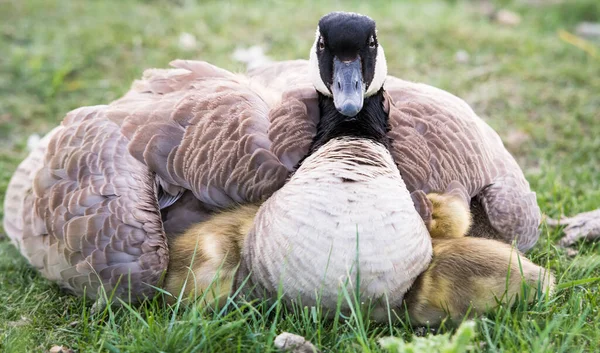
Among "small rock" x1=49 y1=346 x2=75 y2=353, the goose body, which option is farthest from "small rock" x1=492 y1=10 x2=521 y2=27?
"small rock" x1=49 y1=346 x2=75 y2=353

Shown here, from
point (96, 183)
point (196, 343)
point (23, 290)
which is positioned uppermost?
point (96, 183)

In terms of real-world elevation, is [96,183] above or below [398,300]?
above

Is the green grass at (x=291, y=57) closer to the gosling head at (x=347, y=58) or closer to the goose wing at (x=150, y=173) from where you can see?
the goose wing at (x=150, y=173)

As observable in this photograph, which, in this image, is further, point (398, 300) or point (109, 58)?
point (109, 58)

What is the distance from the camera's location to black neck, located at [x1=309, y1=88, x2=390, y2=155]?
387 centimetres

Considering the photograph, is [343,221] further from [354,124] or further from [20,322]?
[20,322]

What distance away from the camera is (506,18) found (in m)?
9.64

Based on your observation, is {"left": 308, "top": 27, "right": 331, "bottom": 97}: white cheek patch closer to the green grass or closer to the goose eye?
the goose eye

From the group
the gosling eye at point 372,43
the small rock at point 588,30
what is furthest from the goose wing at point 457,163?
the small rock at point 588,30

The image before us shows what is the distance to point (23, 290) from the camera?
14.8 feet

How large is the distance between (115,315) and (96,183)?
79cm

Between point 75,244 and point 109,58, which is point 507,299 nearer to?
point 75,244

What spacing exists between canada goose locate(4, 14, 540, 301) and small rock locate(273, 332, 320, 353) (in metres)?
0.68

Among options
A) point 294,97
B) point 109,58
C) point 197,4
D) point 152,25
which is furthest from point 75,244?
point 197,4
